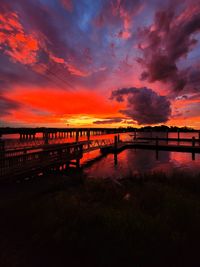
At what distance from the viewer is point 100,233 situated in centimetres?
449

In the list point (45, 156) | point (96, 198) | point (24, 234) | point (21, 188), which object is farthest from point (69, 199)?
point (45, 156)

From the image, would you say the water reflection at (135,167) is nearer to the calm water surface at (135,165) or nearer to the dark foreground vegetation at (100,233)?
the calm water surface at (135,165)

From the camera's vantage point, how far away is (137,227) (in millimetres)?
4637

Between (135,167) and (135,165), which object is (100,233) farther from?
(135,165)

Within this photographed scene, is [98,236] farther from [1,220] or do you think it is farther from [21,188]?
[21,188]

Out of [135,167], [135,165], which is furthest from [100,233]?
[135,165]

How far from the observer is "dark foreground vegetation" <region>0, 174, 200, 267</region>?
12.1 ft

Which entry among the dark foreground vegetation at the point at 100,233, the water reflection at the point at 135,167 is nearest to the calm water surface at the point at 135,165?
the water reflection at the point at 135,167

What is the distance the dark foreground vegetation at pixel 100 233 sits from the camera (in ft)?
12.1

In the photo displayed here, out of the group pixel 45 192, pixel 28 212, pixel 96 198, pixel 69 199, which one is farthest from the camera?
pixel 45 192

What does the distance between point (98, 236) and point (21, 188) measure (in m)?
6.17

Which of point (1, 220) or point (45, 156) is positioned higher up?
point (45, 156)

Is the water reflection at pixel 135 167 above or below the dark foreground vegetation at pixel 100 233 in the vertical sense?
below

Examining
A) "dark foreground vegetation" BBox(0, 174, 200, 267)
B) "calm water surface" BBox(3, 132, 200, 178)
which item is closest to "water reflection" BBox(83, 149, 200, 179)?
"calm water surface" BBox(3, 132, 200, 178)
